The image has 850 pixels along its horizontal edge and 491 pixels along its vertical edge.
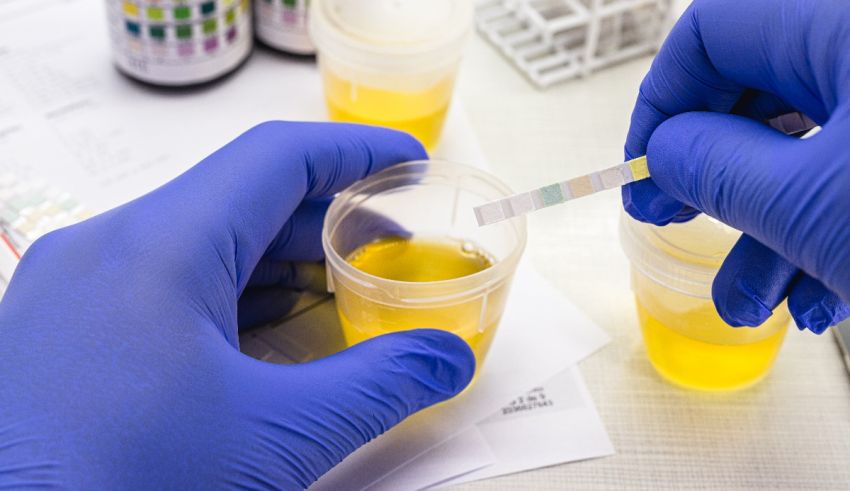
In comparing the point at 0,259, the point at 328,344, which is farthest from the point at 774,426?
the point at 0,259

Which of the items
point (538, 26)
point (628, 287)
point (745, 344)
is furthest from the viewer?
point (538, 26)

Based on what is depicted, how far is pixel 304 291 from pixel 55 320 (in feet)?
0.99

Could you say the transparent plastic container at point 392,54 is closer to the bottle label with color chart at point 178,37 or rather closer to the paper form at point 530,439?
the bottle label with color chart at point 178,37

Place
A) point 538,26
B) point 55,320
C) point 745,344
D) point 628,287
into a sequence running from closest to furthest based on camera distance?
point 55,320 → point 745,344 → point 628,287 → point 538,26

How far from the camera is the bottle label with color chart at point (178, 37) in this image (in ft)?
3.43

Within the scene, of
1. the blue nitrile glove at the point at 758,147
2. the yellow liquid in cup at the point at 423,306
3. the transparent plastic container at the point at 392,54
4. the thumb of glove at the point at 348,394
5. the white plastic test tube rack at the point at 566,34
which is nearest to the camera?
the blue nitrile glove at the point at 758,147

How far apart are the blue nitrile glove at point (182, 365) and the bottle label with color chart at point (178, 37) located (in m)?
0.35

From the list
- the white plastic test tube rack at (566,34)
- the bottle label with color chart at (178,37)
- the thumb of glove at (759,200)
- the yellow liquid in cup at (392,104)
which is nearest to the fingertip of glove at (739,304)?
the thumb of glove at (759,200)

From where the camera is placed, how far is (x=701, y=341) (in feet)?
2.66

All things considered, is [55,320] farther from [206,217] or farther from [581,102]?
[581,102]

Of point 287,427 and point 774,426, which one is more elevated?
point 287,427

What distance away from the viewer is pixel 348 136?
821 mm

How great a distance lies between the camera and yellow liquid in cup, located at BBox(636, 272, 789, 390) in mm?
799

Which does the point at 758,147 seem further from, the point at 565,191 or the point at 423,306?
the point at 423,306
